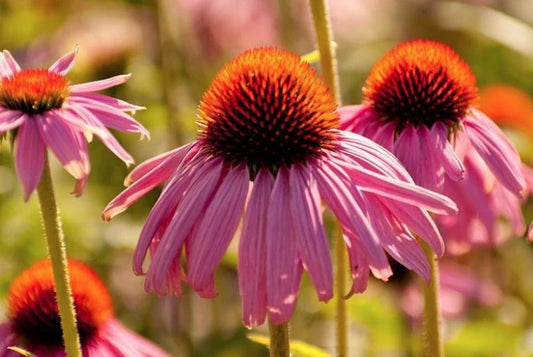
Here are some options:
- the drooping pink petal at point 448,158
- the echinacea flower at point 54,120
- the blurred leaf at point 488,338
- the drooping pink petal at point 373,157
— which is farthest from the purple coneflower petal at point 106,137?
the blurred leaf at point 488,338

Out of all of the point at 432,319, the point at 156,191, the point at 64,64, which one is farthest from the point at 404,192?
the point at 156,191

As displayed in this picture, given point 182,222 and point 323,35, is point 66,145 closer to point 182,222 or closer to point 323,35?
point 182,222

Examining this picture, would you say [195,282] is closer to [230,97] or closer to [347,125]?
[230,97]

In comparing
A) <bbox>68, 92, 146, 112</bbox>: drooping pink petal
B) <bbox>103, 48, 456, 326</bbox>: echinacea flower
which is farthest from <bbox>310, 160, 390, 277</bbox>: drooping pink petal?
<bbox>68, 92, 146, 112</bbox>: drooping pink petal

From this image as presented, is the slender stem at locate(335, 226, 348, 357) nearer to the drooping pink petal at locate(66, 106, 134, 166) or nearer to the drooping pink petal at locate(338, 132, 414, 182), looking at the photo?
the drooping pink petal at locate(338, 132, 414, 182)

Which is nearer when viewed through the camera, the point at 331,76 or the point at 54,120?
the point at 54,120

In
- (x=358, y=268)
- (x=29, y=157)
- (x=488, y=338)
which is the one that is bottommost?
(x=488, y=338)

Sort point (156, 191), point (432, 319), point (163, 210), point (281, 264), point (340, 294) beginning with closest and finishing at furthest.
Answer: point (281, 264)
point (163, 210)
point (432, 319)
point (340, 294)
point (156, 191)
